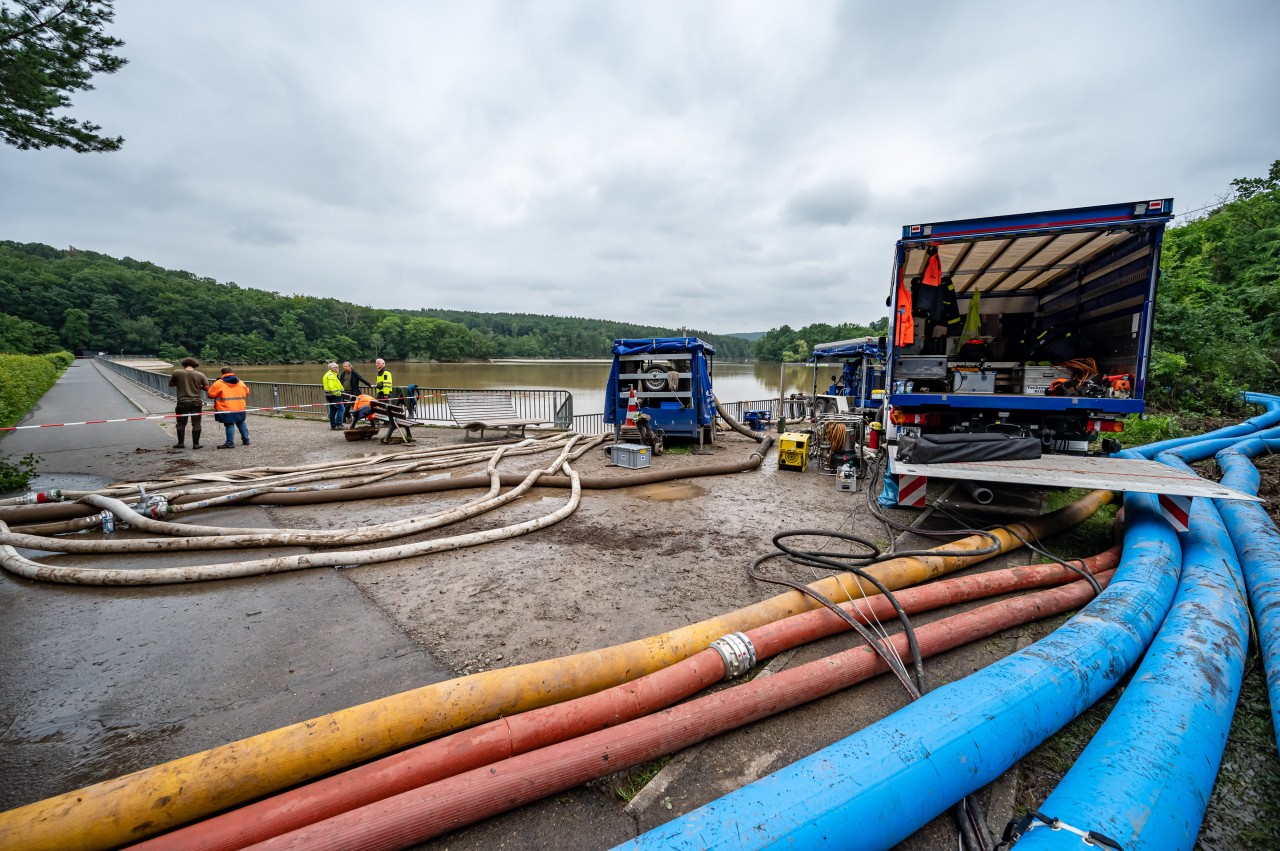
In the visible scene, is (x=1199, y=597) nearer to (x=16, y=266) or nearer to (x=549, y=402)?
(x=549, y=402)

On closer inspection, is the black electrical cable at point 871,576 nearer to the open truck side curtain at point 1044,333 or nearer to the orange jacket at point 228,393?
the open truck side curtain at point 1044,333

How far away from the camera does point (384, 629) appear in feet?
10.3

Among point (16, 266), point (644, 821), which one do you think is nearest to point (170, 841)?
point (644, 821)

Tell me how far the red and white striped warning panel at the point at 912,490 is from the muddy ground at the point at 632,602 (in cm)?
33

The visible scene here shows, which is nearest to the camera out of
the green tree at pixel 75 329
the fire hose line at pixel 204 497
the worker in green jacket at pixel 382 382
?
the fire hose line at pixel 204 497

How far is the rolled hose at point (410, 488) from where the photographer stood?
468 centimetres

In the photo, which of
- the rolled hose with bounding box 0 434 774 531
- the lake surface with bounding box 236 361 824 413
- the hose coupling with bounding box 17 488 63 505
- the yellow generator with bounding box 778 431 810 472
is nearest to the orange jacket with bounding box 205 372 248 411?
the hose coupling with bounding box 17 488 63 505

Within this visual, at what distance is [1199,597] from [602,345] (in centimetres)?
10070

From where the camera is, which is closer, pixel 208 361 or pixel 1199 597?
pixel 1199 597

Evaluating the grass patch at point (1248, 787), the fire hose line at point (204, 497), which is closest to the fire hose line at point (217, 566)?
the fire hose line at point (204, 497)

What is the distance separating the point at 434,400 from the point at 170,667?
41.6 feet

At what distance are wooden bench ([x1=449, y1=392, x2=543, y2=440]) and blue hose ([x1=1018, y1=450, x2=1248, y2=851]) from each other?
9829 mm

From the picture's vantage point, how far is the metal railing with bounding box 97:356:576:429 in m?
12.8

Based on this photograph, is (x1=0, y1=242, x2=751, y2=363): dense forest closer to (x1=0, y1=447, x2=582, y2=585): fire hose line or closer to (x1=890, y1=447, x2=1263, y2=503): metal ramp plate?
(x1=890, y1=447, x2=1263, y2=503): metal ramp plate
